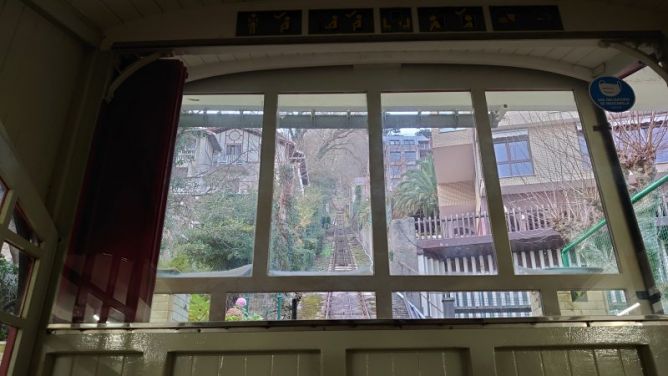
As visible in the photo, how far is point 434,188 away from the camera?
263cm

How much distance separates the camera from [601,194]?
2.69m

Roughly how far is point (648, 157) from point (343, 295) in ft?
6.07

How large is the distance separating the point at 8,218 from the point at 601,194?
9.32 feet

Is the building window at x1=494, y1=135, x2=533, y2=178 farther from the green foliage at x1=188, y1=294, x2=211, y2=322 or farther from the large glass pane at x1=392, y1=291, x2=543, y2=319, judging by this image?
the green foliage at x1=188, y1=294, x2=211, y2=322

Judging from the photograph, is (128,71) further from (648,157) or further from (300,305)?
(648,157)

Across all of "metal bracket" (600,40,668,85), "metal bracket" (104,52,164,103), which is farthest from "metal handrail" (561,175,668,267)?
"metal bracket" (104,52,164,103)

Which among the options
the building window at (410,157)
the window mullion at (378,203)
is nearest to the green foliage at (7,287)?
the window mullion at (378,203)

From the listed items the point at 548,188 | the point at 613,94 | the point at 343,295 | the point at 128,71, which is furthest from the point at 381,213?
the point at 128,71

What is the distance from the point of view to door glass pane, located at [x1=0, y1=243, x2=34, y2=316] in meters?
1.79

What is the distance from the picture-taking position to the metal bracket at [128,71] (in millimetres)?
2445

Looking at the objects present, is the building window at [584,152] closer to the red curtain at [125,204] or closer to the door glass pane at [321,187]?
the door glass pane at [321,187]

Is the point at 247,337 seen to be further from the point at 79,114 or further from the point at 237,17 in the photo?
the point at 237,17

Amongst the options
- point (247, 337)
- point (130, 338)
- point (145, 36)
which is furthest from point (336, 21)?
point (130, 338)

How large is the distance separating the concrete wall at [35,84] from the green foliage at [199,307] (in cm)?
85
